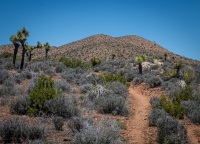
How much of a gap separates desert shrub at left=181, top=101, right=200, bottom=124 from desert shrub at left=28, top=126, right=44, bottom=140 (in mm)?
7292

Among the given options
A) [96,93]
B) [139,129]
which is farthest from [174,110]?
[96,93]

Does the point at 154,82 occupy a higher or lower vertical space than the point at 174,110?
higher

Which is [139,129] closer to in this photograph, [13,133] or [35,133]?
[35,133]

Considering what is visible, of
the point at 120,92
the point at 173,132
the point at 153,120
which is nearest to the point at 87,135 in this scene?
the point at 173,132

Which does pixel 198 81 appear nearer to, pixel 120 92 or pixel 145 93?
pixel 145 93

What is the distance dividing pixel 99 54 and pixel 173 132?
204ft

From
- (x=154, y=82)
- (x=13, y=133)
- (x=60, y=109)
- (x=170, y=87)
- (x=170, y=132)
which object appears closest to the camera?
(x=13, y=133)

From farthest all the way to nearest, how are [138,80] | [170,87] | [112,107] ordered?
[138,80] < [170,87] < [112,107]

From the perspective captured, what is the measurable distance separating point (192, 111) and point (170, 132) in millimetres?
4222

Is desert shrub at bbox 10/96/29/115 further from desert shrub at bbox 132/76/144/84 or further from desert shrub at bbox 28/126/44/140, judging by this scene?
desert shrub at bbox 132/76/144/84

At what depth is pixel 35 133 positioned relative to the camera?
673cm

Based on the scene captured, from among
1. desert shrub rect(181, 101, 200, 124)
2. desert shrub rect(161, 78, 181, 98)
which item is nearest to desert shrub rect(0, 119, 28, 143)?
desert shrub rect(181, 101, 200, 124)

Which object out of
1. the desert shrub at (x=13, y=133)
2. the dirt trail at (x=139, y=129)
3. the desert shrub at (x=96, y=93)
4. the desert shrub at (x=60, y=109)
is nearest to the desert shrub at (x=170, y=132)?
the dirt trail at (x=139, y=129)

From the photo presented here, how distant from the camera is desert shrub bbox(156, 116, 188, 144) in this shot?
23.2 feet
